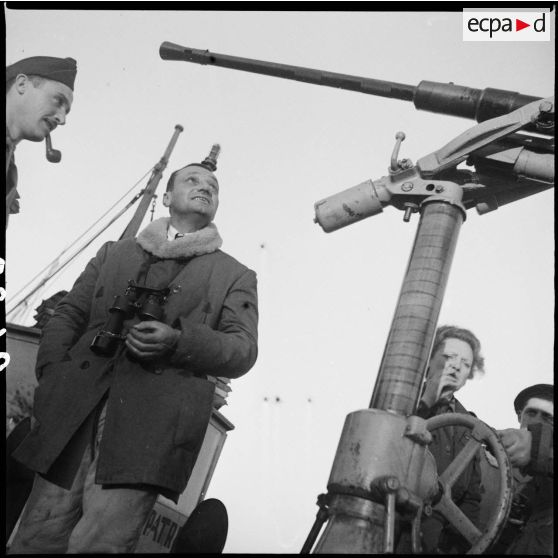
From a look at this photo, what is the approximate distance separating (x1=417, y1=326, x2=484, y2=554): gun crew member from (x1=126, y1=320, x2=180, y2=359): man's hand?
137 cm

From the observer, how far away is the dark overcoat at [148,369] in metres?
1.90

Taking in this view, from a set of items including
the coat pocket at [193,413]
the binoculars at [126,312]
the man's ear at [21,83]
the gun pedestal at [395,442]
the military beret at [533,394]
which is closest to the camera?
the gun pedestal at [395,442]

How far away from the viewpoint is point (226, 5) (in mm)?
2834

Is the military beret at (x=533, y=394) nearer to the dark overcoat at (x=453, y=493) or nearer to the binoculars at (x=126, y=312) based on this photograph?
the dark overcoat at (x=453, y=493)

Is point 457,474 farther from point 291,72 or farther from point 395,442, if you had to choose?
point 291,72

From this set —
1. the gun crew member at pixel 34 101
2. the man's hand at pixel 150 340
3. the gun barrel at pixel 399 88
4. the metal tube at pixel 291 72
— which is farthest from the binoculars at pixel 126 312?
the metal tube at pixel 291 72

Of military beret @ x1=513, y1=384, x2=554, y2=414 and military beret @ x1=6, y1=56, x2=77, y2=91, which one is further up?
military beret @ x1=6, y1=56, x2=77, y2=91

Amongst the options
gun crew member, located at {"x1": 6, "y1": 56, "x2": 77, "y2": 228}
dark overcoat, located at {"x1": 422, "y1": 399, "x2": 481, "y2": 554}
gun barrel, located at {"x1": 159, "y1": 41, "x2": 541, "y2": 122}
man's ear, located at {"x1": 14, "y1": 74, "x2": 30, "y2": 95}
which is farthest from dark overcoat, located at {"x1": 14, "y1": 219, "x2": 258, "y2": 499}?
gun barrel, located at {"x1": 159, "y1": 41, "x2": 541, "y2": 122}

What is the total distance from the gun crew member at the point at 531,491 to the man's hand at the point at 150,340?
1.47 m

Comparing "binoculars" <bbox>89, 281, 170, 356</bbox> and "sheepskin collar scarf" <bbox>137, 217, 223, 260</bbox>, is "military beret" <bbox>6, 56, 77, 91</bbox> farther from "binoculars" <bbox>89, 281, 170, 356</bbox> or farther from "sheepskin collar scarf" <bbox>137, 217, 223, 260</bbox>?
"binoculars" <bbox>89, 281, 170, 356</bbox>

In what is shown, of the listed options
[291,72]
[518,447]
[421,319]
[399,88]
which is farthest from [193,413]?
[291,72]

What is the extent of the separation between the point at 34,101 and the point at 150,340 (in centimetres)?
180

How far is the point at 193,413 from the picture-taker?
1982 mm

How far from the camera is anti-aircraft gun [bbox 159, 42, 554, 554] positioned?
6.05ft
